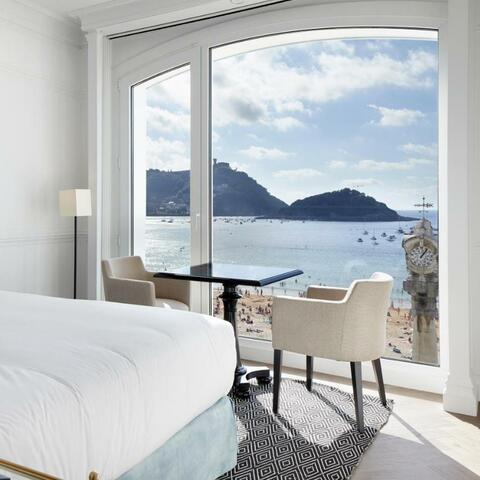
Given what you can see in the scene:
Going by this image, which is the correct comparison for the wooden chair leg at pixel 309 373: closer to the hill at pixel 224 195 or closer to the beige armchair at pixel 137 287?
the beige armchair at pixel 137 287

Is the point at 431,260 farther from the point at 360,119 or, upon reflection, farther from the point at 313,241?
the point at 360,119

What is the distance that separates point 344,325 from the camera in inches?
106

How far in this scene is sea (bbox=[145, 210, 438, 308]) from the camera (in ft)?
12.1

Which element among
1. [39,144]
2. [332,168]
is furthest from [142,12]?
[332,168]

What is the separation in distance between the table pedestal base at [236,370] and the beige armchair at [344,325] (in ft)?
1.53

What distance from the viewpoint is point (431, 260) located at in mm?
3533

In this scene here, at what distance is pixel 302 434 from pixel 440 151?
2019 millimetres

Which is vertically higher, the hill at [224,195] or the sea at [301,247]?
the hill at [224,195]

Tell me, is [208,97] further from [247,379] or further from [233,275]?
[247,379]

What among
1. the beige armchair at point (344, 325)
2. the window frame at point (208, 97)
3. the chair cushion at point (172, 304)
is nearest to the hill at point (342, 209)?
the window frame at point (208, 97)

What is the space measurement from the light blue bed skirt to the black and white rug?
0.91ft

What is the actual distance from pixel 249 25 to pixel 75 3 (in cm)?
151

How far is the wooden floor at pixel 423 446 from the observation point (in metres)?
2.28

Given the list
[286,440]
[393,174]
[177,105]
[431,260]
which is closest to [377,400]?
[286,440]
